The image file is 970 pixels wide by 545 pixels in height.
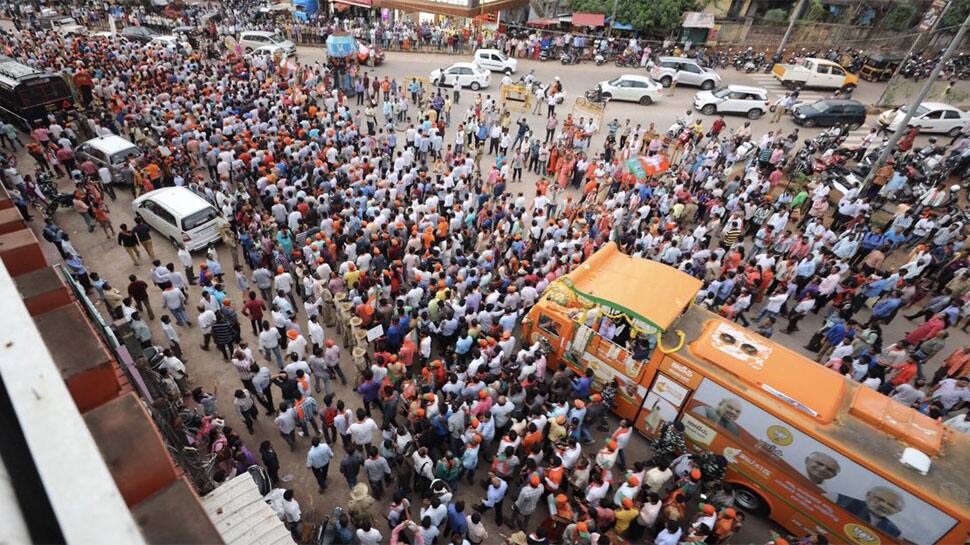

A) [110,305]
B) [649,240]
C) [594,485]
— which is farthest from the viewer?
[649,240]

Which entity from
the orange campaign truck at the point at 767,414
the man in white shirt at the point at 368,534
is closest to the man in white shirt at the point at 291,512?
the man in white shirt at the point at 368,534

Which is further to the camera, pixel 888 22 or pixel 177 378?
pixel 888 22

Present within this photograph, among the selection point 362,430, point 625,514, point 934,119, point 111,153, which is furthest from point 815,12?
point 111,153

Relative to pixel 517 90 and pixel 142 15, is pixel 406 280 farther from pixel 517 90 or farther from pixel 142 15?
pixel 142 15

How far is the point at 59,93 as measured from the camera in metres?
17.8

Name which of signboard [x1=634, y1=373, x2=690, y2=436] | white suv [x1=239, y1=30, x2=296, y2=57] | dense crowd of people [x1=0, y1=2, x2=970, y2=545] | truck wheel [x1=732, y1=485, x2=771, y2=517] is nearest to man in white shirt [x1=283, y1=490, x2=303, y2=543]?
dense crowd of people [x1=0, y1=2, x2=970, y2=545]

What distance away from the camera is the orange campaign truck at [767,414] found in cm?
689

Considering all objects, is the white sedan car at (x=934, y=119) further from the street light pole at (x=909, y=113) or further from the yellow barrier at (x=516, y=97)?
the yellow barrier at (x=516, y=97)

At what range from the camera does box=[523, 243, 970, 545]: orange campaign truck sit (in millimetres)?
6891

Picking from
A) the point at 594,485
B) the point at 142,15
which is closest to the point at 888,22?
the point at 594,485

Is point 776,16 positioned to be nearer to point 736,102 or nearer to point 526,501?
point 736,102

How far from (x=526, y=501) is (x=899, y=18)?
4493 centimetres

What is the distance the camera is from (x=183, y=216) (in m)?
12.6

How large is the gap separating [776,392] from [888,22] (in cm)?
4128
